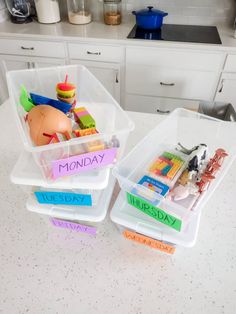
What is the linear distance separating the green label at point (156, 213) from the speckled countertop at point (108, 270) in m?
0.10

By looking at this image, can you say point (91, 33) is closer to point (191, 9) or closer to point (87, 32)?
point (87, 32)

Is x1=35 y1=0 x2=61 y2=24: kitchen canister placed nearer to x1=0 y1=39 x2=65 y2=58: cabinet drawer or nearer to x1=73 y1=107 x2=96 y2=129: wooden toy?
x1=0 y1=39 x2=65 y2=58: cabinet drawer

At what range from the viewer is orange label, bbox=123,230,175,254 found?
1.82ft

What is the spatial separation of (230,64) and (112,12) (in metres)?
1.00

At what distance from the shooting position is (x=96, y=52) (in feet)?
6.05

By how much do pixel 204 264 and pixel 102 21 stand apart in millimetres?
2086

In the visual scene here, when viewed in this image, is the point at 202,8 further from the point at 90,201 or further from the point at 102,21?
the point at 90,201

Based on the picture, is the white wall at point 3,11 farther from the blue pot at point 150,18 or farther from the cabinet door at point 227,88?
the cabinet door at point 227,88

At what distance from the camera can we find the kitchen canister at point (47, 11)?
1.92 m

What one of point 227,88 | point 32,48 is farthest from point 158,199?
point 32,48

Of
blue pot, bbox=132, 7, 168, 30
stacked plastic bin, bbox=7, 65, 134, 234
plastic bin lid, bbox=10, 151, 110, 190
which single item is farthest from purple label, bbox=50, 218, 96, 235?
blue pot, bbox=132, 7, 168, 30

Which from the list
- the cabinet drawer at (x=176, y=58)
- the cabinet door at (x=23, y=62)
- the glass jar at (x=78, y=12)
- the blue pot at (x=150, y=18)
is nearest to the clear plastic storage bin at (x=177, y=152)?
the cabinet drawer at (x=176, y=58)

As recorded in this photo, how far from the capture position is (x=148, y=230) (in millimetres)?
553

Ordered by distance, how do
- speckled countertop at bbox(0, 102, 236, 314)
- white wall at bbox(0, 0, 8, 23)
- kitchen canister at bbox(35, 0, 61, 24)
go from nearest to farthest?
speckled countertop at bbox(0, 102, 236, 314) → kitchen canister at bbox(35, 0, 61, 24) → white wall at bbox(0, 0, 8, 23)
